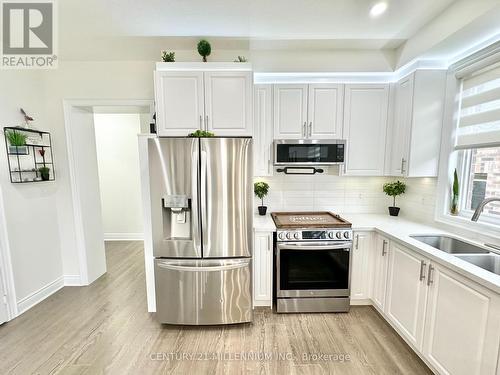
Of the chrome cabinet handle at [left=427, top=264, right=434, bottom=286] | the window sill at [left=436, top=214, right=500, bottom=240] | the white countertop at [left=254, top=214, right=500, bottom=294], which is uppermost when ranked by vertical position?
the window sill at [left=436, top=214, right=500, bottom=240]

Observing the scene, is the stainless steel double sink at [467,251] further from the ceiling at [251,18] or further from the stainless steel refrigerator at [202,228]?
the ceiling at [251,18]

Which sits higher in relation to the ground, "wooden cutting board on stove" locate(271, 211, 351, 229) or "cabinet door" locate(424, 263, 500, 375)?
"wooden cutting board on stove" locate(271, 211, 351, 229)

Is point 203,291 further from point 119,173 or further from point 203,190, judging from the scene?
point 119,173

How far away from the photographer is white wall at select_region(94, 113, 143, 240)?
4617mm

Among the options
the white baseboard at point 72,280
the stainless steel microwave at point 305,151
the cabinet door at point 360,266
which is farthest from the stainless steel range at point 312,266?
the white baseboard at point 72,280

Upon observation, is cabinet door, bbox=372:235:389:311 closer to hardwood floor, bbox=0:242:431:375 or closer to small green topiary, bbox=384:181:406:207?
hardwood floor, bbox=0:242:431:375

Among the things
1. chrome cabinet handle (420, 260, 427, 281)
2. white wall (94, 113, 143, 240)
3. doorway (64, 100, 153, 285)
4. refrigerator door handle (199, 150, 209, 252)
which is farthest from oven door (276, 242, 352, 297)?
white wall (94, 113, 143, 240)

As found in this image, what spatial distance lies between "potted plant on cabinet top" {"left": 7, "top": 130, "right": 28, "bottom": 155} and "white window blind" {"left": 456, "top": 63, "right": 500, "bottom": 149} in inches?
176

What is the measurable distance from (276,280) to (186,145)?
1.66 meters

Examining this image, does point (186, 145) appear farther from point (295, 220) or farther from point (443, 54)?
point (443, 54)

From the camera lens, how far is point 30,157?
8.30 ft

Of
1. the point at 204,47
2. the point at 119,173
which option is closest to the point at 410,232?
the point at 204,47

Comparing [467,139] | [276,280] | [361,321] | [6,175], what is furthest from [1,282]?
[467,139]

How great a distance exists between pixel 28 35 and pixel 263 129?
7.92 ft
